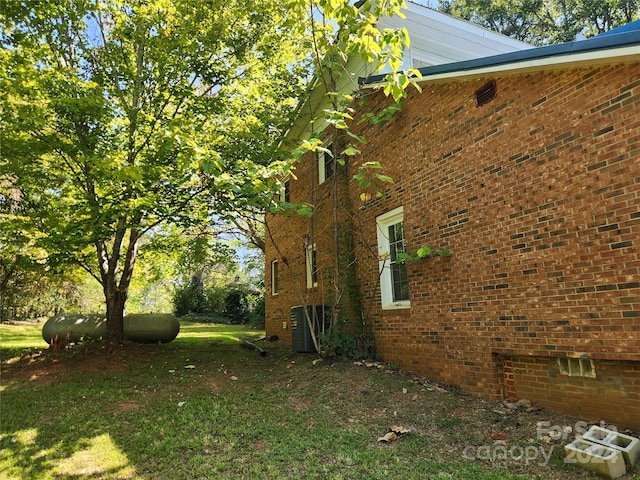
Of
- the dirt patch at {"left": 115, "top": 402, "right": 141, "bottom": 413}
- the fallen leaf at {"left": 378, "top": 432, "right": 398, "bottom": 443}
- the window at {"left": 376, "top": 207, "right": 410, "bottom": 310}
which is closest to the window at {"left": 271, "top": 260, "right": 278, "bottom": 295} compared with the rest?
the window at {"left": 376, "top": 207, "right": 410, "bottom": 310}

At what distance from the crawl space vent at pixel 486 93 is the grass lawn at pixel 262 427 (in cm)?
404

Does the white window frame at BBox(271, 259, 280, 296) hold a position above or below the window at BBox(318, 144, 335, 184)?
below

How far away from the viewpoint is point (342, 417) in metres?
5.13

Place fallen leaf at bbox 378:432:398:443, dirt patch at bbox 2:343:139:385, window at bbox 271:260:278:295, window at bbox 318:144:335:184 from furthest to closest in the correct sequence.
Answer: window at bbox 271:260:278:295
window at bbox 318:144:335:184
dirt patch at bbox 2:343:139:385
fallen leaf at bbox 378:432:398:443

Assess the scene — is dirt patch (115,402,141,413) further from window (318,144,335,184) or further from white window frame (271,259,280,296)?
white window frame (271,259,280,296)

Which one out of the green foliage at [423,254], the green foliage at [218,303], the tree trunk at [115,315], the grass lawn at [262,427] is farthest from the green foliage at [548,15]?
the tree trunk at [115,315]

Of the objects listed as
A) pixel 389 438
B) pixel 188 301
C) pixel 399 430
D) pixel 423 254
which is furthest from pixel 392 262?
pixel 188 301

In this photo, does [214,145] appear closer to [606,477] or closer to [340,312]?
[340,312]

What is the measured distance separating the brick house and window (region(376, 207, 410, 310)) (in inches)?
1.1

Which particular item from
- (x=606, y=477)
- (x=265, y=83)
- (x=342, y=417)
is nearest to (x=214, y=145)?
(x=265, y=83)

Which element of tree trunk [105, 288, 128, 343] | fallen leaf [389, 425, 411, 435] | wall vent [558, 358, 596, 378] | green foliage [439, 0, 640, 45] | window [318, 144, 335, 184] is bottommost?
fallen leaf [389, 425, 411, 435]

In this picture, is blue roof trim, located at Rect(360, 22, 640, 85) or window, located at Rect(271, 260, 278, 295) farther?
window, located at Rect(271, 260, 278, 295)

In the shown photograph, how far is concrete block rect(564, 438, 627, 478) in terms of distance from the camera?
3.24 meters

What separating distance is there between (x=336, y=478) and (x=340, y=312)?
4376mm
